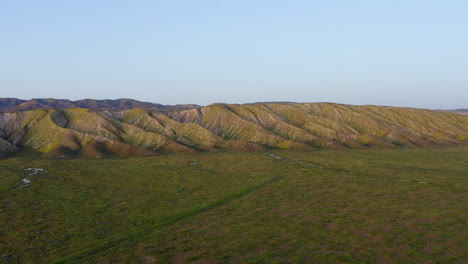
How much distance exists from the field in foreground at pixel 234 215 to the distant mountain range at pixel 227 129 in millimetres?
39525

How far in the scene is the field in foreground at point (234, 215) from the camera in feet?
96.5

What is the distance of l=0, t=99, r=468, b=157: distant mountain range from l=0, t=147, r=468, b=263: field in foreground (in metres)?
39.5

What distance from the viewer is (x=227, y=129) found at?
15112 cm

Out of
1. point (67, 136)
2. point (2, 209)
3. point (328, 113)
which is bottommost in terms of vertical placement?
point (2, 209)

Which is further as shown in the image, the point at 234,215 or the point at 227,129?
the point at 227,129

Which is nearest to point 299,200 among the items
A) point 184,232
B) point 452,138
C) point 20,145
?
point 184,232

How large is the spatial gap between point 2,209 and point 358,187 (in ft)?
184

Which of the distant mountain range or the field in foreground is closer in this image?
the field in foreground

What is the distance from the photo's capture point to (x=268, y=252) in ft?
96.3

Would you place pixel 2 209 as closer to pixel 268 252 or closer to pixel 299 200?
pixel 268 252

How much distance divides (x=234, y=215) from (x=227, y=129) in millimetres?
109985

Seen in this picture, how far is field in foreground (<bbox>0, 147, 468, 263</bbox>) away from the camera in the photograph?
29422 mm

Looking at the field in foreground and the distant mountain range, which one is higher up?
the distant mountain range

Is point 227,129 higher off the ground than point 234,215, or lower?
higher
